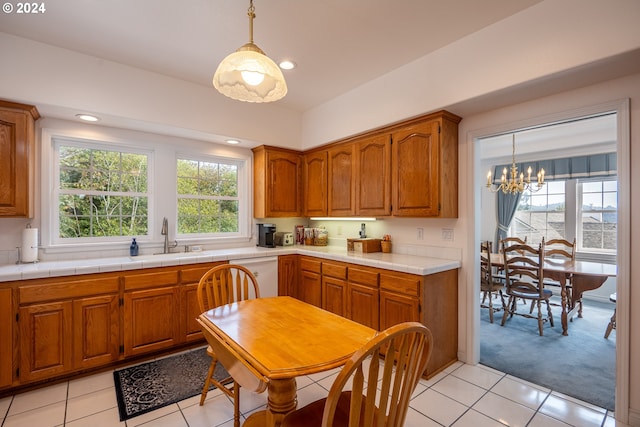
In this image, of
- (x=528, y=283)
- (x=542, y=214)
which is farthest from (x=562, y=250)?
(x=542, y=214)

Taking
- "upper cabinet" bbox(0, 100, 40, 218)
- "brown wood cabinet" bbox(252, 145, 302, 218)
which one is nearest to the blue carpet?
"brown wood cabinet" bbox(252, 145, 302, 218)

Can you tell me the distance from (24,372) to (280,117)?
3.55 meters

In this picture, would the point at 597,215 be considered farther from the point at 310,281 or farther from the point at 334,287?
the point at 310,281

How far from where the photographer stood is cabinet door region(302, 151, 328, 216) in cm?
402

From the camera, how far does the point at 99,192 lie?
10.6ft

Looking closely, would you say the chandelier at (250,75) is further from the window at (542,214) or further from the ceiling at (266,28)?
the window at (542,214)

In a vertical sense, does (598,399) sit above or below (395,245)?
below

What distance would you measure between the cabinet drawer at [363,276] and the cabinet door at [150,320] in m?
1.77

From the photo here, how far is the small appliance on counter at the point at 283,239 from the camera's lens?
13.9 feet

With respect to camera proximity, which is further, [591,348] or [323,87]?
[323,87]

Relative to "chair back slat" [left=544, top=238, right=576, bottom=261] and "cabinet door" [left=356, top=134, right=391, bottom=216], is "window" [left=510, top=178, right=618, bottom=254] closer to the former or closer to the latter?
"chair back slat" [left=544, top=238, right=576, bottom=261]

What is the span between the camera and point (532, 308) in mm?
4172

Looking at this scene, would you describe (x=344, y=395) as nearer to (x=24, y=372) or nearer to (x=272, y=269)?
(x=272, y=269)

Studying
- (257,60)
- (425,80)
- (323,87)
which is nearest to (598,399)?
(425,80)
